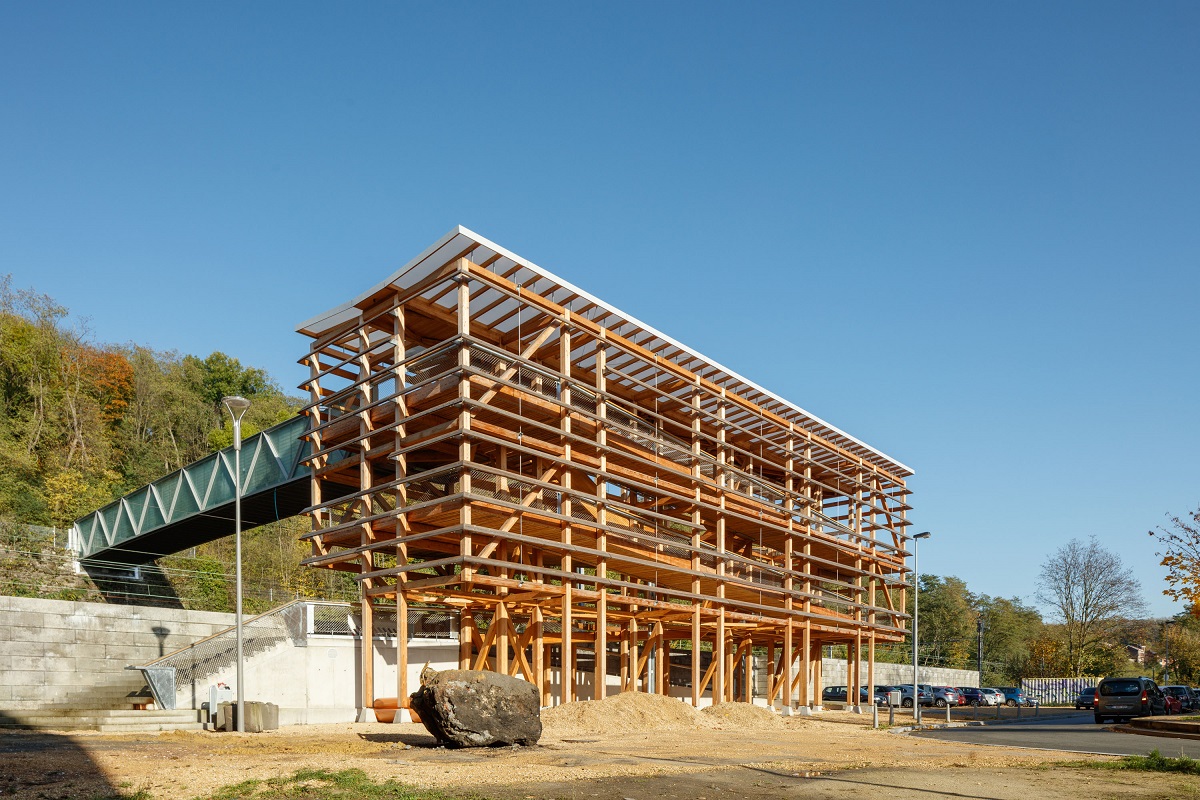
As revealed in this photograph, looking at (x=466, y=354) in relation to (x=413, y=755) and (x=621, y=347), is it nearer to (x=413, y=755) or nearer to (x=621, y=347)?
(x=621, y=347)

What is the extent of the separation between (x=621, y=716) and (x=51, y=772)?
1519 cm

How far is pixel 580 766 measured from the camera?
51.6 ft

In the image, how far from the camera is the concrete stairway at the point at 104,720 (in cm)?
2261

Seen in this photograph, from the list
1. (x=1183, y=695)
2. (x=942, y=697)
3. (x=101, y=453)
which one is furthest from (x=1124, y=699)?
(x=101, y=453)

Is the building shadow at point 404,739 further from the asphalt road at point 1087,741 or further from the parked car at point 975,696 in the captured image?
the parked car at point 975,696

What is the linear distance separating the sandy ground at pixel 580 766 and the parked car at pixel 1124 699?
56.0 feet

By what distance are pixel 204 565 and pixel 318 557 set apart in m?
12.6

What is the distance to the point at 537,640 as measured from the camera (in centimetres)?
3216

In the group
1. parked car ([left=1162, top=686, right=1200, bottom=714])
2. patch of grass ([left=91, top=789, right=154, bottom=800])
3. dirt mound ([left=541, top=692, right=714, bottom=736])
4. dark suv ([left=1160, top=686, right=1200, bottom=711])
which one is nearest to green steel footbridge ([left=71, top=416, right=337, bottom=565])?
dirt mound ([left=541, top=692, right=714, bottom=736])

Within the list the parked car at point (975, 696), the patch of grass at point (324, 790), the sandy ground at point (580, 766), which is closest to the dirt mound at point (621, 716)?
the sandy ground at point (580, 766)

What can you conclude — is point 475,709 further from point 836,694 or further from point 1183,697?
point 836,694

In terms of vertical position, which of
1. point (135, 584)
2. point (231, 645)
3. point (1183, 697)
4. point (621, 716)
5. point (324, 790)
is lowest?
point (1183, 697)

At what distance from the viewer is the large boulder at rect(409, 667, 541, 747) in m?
17.8

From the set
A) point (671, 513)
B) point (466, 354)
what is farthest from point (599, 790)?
point (671, 513)
